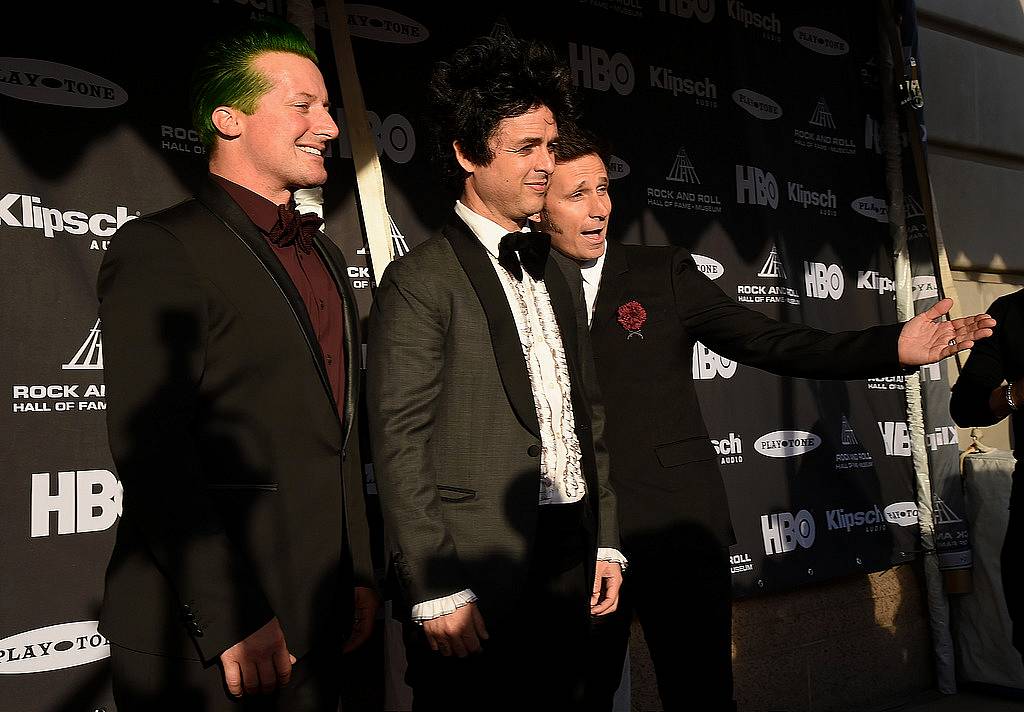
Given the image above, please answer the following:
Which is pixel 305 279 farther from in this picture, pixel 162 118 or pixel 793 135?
pixel 793 135

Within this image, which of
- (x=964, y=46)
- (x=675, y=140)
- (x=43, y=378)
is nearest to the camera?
(x=43, y=378)

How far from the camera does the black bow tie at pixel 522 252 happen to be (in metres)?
2.34

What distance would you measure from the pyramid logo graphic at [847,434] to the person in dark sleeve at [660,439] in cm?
237

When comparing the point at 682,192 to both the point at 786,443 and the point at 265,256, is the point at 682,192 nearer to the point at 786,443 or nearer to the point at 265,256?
the point at 786,443

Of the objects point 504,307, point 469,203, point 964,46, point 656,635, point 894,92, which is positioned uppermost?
point 964,46

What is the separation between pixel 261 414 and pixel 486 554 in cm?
60

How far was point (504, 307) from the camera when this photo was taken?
230cm

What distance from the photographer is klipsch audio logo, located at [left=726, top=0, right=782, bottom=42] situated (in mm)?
4941

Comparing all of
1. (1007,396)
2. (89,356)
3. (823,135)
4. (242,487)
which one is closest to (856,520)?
(1007,396)

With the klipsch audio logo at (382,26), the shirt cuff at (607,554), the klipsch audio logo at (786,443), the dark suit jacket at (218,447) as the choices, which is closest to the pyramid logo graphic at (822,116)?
the klipsch audio logo at (786,443)

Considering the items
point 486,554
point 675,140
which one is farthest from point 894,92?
point 486,554

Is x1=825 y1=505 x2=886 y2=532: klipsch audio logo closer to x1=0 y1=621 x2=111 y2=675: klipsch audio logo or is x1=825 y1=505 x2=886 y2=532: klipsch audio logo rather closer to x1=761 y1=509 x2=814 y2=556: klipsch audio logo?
x1=761 y1=509 x2=814 y2=556: klipsch audio logo

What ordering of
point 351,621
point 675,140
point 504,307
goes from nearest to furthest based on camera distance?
point 351,621 < point 504,307 < point 675,140

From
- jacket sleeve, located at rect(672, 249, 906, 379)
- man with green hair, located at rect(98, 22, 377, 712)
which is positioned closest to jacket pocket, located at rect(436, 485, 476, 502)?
man with green hair, located at rect(98, 22, 377, 712)
